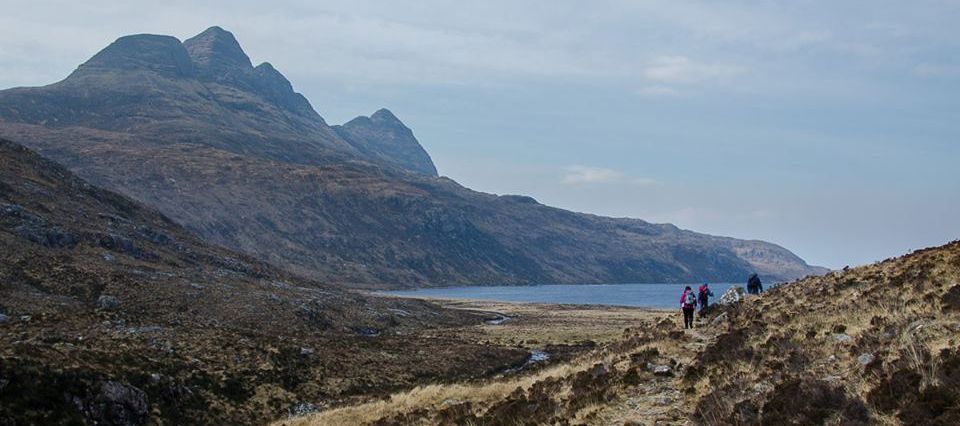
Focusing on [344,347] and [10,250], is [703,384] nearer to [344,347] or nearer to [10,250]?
[344,347]

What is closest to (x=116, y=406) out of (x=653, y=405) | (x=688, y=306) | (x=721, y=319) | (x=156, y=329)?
(x=156, y=329)

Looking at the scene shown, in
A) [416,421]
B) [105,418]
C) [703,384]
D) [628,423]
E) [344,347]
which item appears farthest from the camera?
[344,347]

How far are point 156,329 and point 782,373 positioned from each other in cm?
3922

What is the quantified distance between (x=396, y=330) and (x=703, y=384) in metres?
60.9

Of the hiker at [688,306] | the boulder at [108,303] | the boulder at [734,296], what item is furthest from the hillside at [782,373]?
the boulder at [108,303]

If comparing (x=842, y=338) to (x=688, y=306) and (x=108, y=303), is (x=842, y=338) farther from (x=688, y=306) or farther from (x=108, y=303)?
(x=108, y=303)

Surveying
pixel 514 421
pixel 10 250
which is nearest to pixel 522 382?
pixel 514 421

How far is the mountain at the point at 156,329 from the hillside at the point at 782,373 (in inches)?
323

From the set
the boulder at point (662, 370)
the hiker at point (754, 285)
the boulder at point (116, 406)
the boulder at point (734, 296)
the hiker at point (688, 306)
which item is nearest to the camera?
the boulder at point (662, 370)

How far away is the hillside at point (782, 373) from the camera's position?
1402 centimetres

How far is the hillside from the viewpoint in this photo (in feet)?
46.0

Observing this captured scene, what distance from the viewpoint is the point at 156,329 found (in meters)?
42.2

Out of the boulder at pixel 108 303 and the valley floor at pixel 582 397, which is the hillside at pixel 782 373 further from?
the boulder at pixel 108 303

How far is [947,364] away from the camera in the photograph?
1384 centimetres
